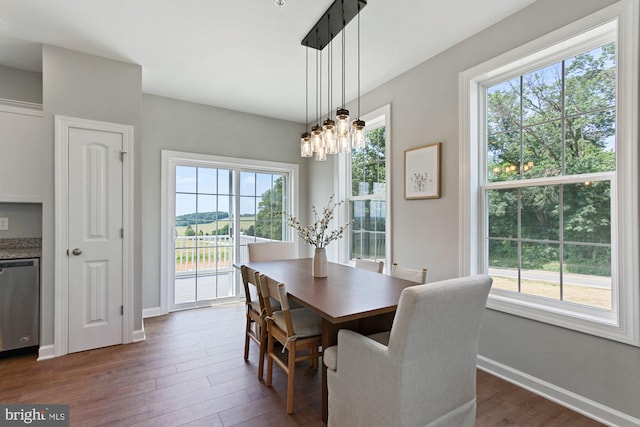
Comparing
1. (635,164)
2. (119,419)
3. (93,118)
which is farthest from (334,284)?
(93,118)

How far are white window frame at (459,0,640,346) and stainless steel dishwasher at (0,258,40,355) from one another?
3.83 m

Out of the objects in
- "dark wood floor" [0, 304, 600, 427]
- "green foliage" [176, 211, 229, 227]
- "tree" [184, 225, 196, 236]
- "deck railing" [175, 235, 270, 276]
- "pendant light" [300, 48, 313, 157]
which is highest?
"pendant light" [300, 48, 313, 157]

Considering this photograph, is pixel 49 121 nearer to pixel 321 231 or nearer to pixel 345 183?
pixel 321 231

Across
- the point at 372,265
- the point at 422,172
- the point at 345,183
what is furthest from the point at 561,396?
the point at 345,183

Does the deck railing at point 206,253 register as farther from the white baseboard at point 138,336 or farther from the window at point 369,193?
the window at point 369,193

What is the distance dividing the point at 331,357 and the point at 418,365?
49cm

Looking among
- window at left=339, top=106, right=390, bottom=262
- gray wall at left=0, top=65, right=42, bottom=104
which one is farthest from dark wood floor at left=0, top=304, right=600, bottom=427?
gray wall at left=0, top=65, right=42, bottom=104

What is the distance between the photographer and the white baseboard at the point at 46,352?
258 cm

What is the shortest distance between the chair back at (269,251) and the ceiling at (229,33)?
188 cm

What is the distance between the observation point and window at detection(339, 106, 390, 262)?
11.6 feet

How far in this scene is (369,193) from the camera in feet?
12.5

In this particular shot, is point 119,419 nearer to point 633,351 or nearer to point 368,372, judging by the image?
point 368,372

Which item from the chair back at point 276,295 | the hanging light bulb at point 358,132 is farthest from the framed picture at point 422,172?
the chair back at point 276,295

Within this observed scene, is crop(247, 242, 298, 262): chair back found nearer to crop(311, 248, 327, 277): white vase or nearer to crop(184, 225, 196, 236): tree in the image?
crop(311, 248, 327, 277): white vase
